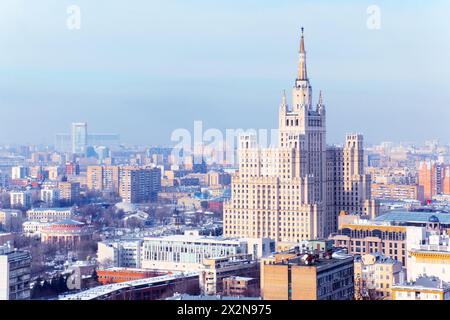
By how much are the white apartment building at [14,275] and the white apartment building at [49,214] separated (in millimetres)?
7237

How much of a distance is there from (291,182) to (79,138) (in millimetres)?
5512

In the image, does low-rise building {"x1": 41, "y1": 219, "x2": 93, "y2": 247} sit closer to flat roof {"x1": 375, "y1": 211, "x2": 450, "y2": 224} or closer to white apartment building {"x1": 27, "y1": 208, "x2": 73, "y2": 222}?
white apartment building {"x1": 27, "y1": 208, "x2": 73, "y2": 222}

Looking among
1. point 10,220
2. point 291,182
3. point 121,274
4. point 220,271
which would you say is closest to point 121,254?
point 121,274

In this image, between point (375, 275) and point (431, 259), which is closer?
point (431, 259)

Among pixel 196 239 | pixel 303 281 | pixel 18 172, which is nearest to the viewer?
pixel 303 281

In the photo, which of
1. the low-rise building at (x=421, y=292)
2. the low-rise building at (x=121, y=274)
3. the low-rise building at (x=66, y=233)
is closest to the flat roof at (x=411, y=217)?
the low-rise building at (x=121, y=274)

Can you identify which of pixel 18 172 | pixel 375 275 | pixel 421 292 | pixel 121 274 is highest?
pixel 18 172

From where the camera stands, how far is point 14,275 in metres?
8.71

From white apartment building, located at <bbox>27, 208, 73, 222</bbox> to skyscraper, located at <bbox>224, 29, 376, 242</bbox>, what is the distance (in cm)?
435

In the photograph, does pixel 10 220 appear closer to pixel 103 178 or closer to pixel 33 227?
pixel 33 227

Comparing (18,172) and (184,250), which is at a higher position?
(18,172)

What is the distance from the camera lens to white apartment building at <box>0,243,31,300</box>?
26.8ft

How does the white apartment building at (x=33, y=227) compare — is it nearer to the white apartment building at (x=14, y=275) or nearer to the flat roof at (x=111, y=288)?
the flat roof at (x=111, y=288)

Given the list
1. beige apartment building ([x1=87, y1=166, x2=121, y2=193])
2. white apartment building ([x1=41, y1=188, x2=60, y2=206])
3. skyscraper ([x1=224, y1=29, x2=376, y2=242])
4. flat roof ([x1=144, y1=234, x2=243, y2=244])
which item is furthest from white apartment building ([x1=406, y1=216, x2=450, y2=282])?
beige apartment building ([x1=87, y1=166, x2=121, y2=193])
